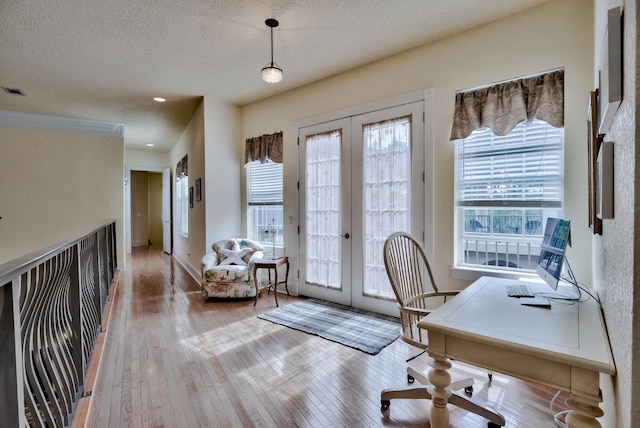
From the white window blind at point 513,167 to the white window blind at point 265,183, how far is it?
2.60 meters

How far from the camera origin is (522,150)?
263 centimetres

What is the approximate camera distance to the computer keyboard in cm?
165

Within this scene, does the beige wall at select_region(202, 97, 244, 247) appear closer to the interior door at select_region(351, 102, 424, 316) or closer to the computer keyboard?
the interior door at select_region(351, 102, 424, 316)

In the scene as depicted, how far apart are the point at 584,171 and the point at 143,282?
5.89m

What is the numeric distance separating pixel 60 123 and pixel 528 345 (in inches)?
291

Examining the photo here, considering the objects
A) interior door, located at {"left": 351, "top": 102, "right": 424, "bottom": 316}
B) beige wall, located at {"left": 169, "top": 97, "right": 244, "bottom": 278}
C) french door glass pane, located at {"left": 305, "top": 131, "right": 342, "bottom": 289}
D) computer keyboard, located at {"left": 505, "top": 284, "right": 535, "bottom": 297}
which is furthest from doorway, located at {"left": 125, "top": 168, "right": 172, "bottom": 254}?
computer keyboard, located at {"left": 505, "top": 284, "right": 535, "bottom": 297}

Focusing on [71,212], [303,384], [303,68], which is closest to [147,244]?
[71,212]

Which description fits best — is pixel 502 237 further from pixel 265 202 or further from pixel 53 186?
pixel 53 186

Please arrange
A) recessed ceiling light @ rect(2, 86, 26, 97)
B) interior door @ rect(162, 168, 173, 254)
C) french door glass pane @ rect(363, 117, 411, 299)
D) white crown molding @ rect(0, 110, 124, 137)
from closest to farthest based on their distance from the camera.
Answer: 1. french door glass pane @ rect(363, 117, 411, 299)
2. recessed ceiling light @ rect(2, 86, 26, 97)
3. white crown molding @ rect(0, 110, 124, 137)
4. interior door @ rect(162, 168, 173, 254)

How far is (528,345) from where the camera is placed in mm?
1080

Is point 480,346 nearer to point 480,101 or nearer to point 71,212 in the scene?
point 480,101

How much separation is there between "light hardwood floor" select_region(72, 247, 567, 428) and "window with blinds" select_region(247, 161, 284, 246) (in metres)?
1.65

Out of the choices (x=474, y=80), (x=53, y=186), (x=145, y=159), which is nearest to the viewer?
(x=474, y=80)

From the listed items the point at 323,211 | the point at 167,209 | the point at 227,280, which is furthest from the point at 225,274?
the point at 167,209
